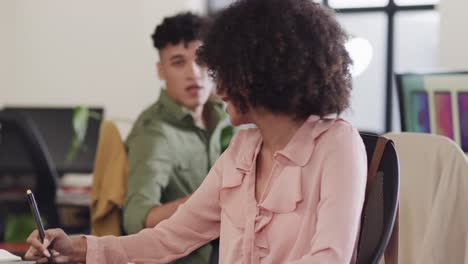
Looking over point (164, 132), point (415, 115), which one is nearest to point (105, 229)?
point (164, 132)

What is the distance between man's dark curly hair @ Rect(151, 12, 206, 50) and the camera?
2.99 m

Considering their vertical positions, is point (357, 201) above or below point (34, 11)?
below

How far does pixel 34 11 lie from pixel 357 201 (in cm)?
482

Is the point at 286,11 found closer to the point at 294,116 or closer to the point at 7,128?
the point at 294,116

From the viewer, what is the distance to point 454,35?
4.36m

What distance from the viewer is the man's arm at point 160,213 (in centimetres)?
253

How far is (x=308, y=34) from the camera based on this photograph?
170cm

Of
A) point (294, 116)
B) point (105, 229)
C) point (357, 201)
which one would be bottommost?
point (105, 229)

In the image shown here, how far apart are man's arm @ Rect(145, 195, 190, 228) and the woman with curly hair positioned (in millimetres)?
661

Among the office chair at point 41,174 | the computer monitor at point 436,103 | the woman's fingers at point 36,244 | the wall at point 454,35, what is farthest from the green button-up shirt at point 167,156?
the wall at point 454,35

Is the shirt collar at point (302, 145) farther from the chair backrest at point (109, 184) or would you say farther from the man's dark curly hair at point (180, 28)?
the man's dark curly hair at point (180, 28)

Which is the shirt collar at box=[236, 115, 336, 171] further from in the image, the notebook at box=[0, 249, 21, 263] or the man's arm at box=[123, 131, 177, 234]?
the man's arm at box=[123, 131, 177, 234]

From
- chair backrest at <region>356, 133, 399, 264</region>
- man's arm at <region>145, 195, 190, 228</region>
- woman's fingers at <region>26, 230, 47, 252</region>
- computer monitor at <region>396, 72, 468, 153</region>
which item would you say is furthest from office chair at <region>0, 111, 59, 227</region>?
chair backrest at <region>356, 133, 399, 264</region>

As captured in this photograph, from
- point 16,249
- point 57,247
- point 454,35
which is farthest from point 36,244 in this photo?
point 454,35
